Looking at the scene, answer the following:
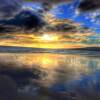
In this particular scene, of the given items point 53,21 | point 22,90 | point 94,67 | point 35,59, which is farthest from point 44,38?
point 22,90

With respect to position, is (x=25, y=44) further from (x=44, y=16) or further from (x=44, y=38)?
(x=44, y=16)

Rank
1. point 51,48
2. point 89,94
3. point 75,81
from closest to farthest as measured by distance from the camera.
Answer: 1. point 89,94
2. point 75,81
3. point 51,48

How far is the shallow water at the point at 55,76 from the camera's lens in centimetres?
681

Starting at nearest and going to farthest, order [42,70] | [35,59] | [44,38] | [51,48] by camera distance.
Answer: [42,70] < [35,59] < [51,48] < [44,38]

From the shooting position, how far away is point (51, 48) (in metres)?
14.9

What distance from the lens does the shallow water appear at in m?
6.81

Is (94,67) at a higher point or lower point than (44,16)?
lower

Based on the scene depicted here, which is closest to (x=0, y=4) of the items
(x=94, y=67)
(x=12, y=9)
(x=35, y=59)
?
(x=12, y=9)

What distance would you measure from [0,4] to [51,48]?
3893mm

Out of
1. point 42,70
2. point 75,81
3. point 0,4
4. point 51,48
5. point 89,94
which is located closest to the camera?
point 89,94

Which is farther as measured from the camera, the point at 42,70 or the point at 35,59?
the point at 35,59

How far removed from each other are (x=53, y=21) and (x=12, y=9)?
6.20 ft

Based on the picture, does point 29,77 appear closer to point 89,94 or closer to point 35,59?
point 89,94

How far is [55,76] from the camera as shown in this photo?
860 cm
